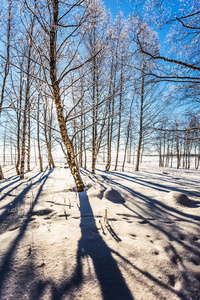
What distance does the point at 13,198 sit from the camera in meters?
3.28

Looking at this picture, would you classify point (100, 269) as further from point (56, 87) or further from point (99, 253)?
Result: point (56, 87)

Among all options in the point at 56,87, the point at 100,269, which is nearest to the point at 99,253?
the point at 100,269

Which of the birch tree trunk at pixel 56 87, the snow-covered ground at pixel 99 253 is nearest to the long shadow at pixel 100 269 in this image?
the snow-covered ground at pixel 99 253

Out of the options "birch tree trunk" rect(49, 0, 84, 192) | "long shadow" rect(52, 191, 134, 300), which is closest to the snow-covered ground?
"long shadow" rect(52, 191, 134, 300)

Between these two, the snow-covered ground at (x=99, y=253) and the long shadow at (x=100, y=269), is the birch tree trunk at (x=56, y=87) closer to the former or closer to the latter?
the snow-covered ground at (x=99, y=253)

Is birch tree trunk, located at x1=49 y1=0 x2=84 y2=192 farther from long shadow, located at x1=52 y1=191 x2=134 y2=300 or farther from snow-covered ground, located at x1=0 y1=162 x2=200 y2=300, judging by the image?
long shadow, located at x1=52 y1=191 x2=134 y2=300

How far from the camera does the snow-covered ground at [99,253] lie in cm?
103

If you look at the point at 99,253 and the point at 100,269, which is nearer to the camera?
the point at 100,269

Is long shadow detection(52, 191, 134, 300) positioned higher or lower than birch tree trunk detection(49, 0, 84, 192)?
lower

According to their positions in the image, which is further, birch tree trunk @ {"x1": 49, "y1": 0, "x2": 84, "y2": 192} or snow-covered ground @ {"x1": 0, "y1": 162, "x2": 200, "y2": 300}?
birch tree trunk @ {"x1": 49, "y1": 0, "x2": 84, "y2": 192}

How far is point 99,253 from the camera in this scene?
4.70 feet

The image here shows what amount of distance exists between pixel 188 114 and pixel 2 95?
863 cm

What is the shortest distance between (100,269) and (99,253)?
21 cm

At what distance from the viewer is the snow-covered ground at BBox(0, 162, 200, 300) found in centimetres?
103
